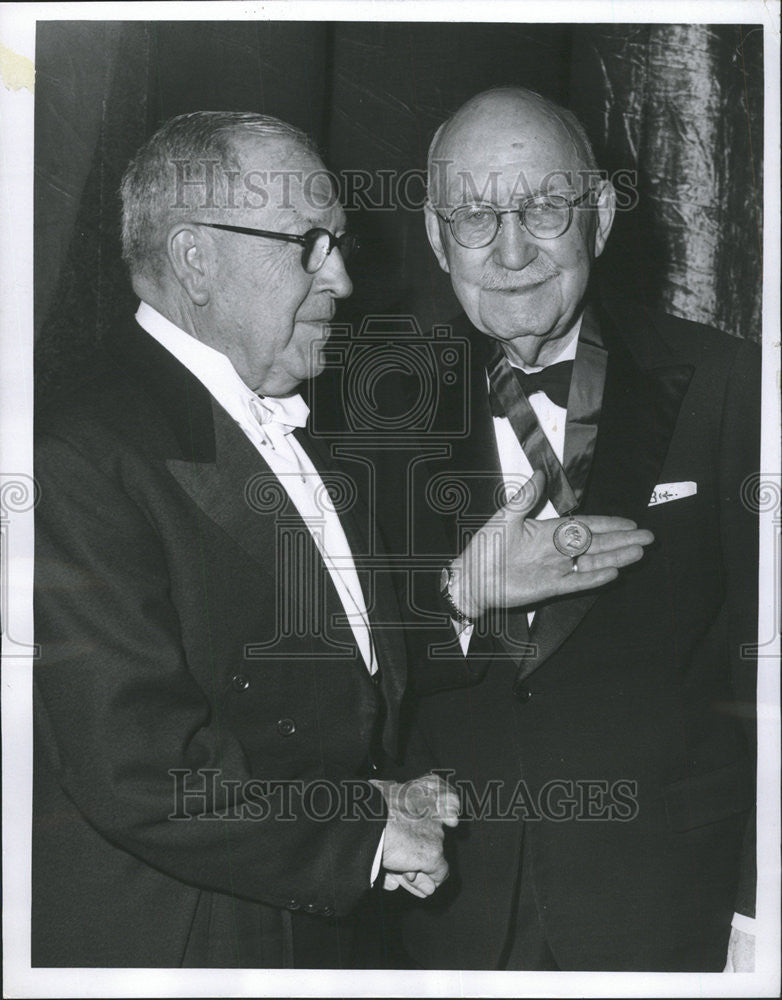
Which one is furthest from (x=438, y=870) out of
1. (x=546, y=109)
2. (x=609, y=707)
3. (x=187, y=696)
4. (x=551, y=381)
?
(x=546, y=109)

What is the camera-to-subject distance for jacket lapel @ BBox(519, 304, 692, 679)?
1901 millimetres

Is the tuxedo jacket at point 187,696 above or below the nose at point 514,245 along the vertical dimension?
below

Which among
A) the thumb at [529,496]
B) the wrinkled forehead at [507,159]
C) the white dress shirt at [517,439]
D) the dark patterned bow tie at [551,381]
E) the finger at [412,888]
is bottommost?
the finger at [412,888]

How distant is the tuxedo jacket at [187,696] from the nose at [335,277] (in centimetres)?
27

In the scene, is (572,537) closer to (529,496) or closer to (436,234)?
(529,496)

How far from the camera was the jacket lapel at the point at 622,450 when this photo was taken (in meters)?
1.90

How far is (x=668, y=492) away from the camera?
1929 millimetres

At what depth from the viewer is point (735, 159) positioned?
1.98m

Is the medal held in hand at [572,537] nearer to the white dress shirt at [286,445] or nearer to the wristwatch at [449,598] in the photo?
the wristwatch at [449,598]

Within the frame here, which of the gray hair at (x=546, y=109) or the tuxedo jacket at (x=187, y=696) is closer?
the tuxedo jacket at (x=187, y=696)

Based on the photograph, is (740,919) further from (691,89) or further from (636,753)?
(691,89)

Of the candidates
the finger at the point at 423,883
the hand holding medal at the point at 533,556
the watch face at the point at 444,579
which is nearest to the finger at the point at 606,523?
the hand holding medal at the point at 533,556

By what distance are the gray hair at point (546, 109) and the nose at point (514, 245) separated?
0.15m

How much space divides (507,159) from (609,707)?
1.01 meters
